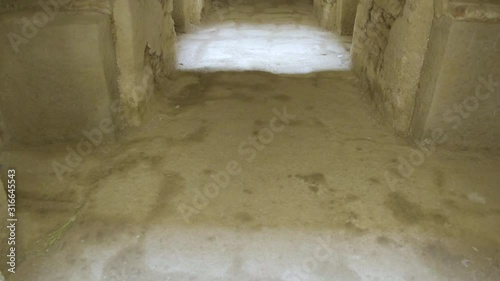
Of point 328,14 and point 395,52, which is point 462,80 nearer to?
point 395,52

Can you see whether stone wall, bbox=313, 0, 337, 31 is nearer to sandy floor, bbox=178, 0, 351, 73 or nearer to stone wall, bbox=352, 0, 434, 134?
sandy floor, bbox=178, 0, 351, 73

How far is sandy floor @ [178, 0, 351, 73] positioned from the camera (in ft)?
11.2

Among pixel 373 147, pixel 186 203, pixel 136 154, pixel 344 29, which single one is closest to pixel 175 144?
pixel 136 154

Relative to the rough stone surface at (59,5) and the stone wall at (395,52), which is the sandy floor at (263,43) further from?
the rough stone surface at (59,5)

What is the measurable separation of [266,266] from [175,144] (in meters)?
1.01

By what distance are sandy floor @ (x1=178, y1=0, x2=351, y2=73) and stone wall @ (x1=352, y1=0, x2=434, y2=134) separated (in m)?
0.52

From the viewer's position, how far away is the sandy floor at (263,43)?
3423 mm

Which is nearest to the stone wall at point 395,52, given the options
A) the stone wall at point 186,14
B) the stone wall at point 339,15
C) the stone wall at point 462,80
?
the stone wall at point 462,80

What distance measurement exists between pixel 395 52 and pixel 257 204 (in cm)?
130

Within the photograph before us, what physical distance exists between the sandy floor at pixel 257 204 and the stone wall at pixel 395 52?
17 centimetres

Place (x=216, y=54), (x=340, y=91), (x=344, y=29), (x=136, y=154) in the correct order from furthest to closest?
(x=344, y=29), (x=216, y=54), (x=340, y=91), (x=136, y=154)

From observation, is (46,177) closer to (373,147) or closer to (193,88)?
(193,88)

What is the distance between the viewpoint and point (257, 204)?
5.90 feet

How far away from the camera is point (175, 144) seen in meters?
2.25
